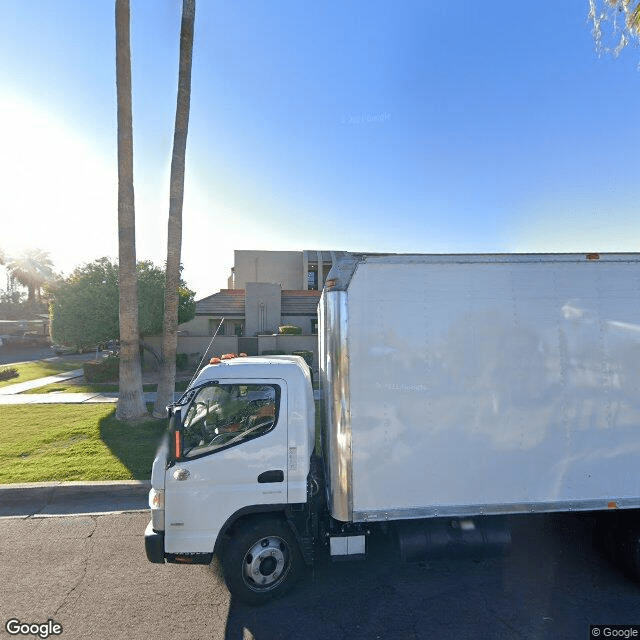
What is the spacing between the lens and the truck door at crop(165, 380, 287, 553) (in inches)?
125

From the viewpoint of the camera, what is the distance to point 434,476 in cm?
309

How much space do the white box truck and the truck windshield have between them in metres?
0.02

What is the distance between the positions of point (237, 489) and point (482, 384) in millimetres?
2353

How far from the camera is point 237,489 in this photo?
3.21m

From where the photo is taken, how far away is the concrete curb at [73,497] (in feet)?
17.0

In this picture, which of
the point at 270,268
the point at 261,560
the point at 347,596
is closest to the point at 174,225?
the point at 261,560

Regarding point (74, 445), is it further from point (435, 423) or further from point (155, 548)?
point (435, 423)

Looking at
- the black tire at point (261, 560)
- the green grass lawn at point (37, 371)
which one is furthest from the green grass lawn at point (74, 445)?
the green grass lawn at point (37, 371)

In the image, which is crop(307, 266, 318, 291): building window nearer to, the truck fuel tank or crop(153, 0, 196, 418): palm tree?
crop(153, 0, 196, 418): palm tree

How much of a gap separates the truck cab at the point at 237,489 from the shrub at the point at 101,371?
14.8 m

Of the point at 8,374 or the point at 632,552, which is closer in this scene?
the point at 632,552

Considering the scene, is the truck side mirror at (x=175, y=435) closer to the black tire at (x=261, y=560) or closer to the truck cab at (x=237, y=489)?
the truck cab at (x=237, y=489)

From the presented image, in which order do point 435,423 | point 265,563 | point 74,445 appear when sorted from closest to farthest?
point 435,423
point 265,563
point 74,445

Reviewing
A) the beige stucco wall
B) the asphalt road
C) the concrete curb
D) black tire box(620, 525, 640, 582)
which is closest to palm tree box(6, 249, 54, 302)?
the beige stucco wall
